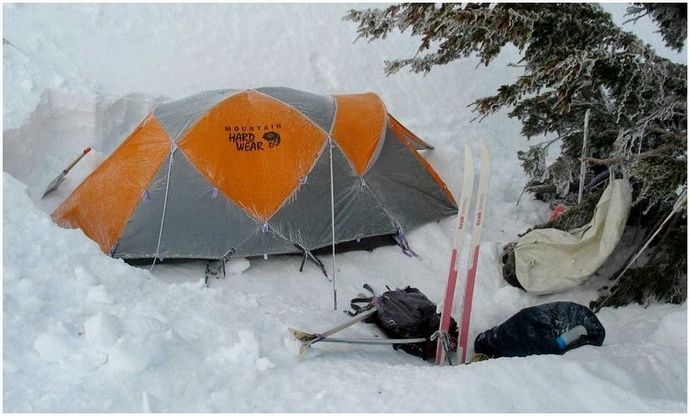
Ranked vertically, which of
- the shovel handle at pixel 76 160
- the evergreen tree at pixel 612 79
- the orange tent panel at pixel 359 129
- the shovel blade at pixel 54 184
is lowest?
the shovel blade at pixel 54 184

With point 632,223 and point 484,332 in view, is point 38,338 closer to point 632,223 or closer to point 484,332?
point 484,332

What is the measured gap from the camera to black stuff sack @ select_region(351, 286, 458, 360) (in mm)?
4871

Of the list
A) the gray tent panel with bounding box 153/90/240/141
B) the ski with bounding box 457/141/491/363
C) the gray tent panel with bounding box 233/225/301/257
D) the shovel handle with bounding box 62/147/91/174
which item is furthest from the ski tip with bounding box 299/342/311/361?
the shovel handle with bounding box 62/147/91/174

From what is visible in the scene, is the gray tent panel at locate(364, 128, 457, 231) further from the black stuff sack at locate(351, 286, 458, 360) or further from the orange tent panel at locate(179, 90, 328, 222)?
the black stuff sack at locate(351, 286, 458, 360)

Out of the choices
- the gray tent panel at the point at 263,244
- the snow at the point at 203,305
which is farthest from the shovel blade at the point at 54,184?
the gray tent panel at the point at 263,244

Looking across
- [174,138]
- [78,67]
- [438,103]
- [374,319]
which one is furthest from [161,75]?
[374,319]

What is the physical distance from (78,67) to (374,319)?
6454 millimetres

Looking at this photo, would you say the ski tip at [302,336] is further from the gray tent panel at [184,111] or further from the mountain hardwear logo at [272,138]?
the gray tent panel at [184,111]

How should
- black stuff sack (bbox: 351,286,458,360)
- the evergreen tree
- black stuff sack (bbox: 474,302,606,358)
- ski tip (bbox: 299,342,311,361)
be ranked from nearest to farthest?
ski tip (bbox: 299,342,311,361), black stuff sack (bbox: 474,302,606,358), the evergreen tree, black stuff sack (bbox: 351,286,458,360)

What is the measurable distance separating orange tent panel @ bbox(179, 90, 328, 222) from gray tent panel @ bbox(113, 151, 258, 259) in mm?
116

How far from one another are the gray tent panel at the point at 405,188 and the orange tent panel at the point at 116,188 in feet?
7.49

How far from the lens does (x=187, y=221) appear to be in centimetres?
577

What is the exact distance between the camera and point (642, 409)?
3.10 m

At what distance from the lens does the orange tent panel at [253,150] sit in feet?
19.1
